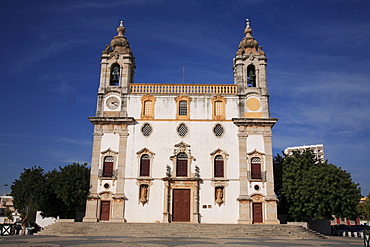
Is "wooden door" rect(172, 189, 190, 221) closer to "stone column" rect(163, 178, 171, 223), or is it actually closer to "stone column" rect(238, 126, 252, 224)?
"stone column" rect(163, 178, 171, 223)

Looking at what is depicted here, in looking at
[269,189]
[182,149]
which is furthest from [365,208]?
[182,149]

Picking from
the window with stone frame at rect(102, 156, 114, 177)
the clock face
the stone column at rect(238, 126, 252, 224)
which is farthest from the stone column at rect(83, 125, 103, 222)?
the stone column at rect(238, 126, 252, 224)

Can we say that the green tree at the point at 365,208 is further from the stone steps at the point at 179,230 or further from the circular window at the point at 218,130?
the circular window at the point at 218,130

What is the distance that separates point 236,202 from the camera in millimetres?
26984

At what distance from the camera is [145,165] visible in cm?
2798

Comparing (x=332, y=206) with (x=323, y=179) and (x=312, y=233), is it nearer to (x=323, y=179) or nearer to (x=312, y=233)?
(x=323, y=179)

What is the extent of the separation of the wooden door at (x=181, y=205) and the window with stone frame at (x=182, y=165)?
4.34ft

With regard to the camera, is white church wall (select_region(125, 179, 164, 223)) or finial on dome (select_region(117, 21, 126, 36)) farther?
finial on dome (select_region(117, 21, 126, 36))

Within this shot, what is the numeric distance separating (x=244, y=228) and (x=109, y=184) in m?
10.7

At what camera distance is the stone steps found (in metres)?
22.7

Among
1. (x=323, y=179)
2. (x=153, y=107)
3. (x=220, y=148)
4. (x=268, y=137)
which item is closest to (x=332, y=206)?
(x=323, y=179)

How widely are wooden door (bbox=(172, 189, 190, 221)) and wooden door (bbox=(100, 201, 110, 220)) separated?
5.02 meters

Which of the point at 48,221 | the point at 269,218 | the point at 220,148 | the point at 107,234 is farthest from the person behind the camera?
the point at 48,221

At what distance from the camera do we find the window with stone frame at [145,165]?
2780 centimetres
